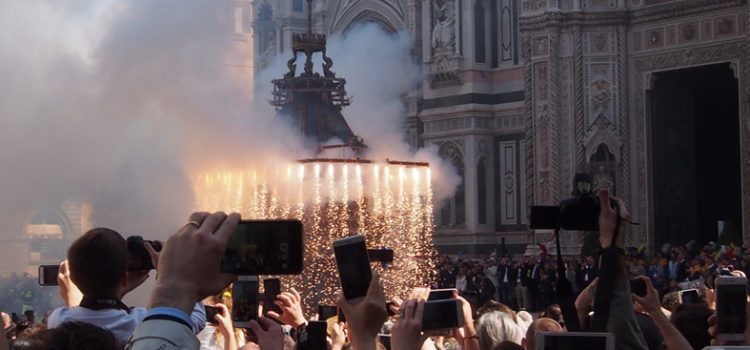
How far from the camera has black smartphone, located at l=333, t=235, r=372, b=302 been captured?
4.55 m

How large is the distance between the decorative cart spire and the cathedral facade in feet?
16.3

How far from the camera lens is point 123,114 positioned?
3225 cm

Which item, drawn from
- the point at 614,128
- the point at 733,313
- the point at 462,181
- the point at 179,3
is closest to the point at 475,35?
the point at 462,181

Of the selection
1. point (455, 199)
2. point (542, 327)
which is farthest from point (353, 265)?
point (455, 199)

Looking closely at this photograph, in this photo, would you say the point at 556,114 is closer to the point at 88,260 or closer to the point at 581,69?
the point at 581,69

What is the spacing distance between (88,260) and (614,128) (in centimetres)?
2779

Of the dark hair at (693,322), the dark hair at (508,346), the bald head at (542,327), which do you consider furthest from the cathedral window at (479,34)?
the dark hair at (508,346)

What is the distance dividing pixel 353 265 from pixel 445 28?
34.1m

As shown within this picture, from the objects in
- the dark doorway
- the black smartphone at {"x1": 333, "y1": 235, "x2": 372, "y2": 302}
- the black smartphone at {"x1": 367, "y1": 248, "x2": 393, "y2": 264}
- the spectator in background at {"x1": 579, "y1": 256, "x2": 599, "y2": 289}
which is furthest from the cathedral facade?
the black smartphone at {"x1": 333, "y1": 235, "x2": 372, "y2": 302}

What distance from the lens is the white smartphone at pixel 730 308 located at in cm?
554

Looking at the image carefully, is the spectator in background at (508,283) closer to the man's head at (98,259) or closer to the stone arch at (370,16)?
the stone arch at (370,16)

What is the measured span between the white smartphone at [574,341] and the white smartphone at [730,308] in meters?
1.02

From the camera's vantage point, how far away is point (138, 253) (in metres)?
5.62

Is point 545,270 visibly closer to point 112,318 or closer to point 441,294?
point 441,294
